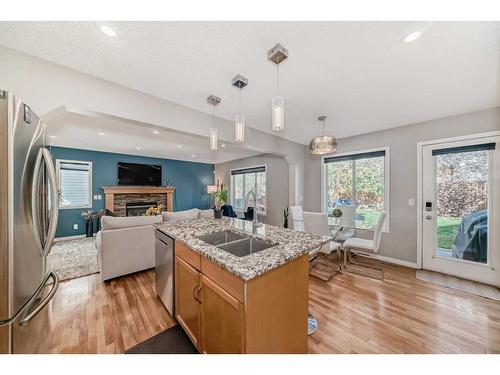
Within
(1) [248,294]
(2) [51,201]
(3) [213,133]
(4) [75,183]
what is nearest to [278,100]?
(3) [213,133]

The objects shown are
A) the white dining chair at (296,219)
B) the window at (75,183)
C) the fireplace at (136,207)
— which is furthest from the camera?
the fireplace at (136,207)

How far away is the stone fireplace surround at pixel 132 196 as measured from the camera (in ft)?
17.4

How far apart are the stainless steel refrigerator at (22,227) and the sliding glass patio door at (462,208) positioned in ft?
14.2

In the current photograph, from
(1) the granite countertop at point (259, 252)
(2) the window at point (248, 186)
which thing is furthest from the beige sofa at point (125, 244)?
(2) the window at point (248, 186)

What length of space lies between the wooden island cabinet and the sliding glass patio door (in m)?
2.92

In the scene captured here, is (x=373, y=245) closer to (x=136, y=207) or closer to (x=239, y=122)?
(x=239, y=122)

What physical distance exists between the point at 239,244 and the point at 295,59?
5.39 feet

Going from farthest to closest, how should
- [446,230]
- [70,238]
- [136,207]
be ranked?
[136,207] < [70,238] < [446,230]

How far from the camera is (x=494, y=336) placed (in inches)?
62.1

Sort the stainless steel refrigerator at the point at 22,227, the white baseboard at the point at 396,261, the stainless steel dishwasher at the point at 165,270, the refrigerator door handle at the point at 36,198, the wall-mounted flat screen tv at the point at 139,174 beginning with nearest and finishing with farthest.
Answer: the stainless steel refrigerator at the point at 22,227
the refrigerator door handle at the point at 36,198
the stainless steel dishwasher at the point at 165,270
the white baseboard at the point at 396,261
the wall-mounted flat screen tv at the point at 139,174

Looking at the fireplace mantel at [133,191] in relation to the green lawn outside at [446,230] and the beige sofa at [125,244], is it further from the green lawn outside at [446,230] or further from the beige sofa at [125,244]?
the green lawn outside at [446,230]

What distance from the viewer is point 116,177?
554 cm

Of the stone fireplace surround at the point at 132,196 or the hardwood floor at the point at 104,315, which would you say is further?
the stone fireplace surround at the point at 132,196
